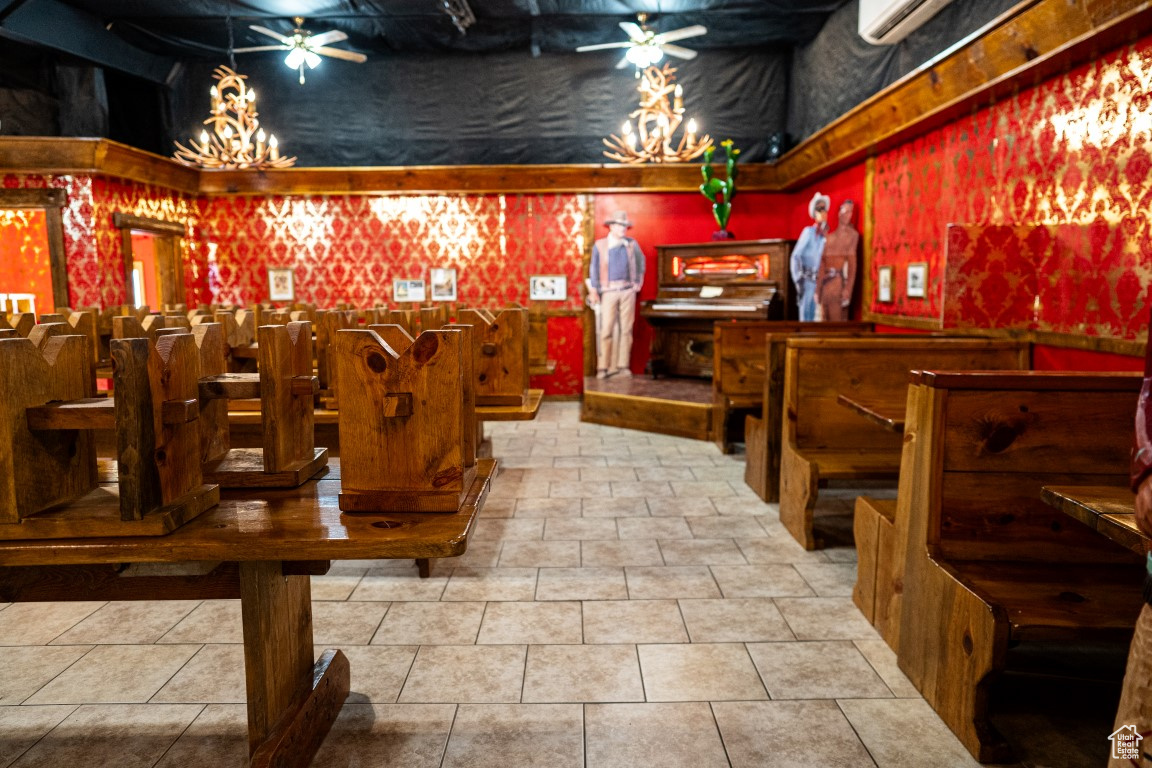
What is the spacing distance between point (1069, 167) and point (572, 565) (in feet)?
11.1

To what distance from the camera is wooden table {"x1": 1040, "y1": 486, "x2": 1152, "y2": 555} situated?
1.37 m

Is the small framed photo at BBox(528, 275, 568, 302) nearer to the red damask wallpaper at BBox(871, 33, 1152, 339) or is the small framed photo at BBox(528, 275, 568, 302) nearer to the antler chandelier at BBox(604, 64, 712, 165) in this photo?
the antler chandelier at BBox(604, 64, 712, 165)

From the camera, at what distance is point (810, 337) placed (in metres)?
3.92

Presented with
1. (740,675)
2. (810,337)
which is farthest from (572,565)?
(810,337)

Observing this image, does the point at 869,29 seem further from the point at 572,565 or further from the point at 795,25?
the point at 572,565

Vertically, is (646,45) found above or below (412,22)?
below

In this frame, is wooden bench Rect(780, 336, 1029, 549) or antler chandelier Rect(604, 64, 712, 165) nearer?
wooden bench Rect(780, 336, 1029, 549)

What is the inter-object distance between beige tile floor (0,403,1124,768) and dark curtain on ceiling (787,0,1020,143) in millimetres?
3919

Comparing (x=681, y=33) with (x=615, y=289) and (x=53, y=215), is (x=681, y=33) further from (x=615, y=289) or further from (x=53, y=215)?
(x=53, y=215)

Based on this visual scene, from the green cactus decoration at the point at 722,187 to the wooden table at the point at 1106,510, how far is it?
22.6 ft

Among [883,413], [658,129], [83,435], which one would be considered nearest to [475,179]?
[658,129]

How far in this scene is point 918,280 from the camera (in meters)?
5.52

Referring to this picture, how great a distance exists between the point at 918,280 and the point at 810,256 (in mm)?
1685

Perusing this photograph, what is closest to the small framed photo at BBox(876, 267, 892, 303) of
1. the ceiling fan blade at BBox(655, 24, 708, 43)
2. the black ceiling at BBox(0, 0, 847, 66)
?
the ceiling fan blade at BBox(655, 24, 708, 43)
